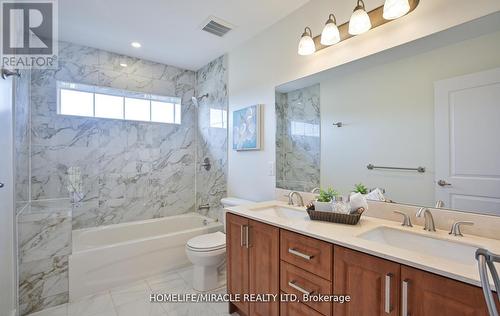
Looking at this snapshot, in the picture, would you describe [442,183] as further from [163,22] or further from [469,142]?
[163,22]

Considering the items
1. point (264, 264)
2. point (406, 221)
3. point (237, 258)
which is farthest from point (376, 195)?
point (237, 258)

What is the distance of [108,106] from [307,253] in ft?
9.74

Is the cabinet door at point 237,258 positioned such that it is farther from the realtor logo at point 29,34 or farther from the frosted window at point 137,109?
the frosted window at point 137,109

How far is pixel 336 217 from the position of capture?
142 cm

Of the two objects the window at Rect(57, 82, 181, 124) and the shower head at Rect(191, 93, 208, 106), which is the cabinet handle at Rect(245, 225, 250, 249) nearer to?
the shower head at Rect(191, 93, 208, 106)

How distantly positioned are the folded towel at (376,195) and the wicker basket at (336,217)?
206 mm

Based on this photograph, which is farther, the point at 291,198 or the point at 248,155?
the point at 248,155

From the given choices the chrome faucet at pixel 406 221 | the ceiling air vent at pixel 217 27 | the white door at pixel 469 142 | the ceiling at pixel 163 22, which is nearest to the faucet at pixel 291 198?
the chrome faucet at pixel 406 221

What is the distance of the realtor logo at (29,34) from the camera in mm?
A: 1760

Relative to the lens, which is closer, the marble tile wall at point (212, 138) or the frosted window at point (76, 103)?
the frosted window at point (76, 103)

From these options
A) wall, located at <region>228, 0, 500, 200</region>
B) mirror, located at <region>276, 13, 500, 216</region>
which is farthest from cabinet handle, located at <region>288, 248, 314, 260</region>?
wall, located at <region>228, 0, 500, 200</region>

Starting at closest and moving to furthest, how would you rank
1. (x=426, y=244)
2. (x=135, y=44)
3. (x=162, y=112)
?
1. (x=426, y=244)
2. (x=135, y=44)
3. (x=162, y=112)

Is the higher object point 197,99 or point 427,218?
point 197,99

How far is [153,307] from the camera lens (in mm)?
1956
